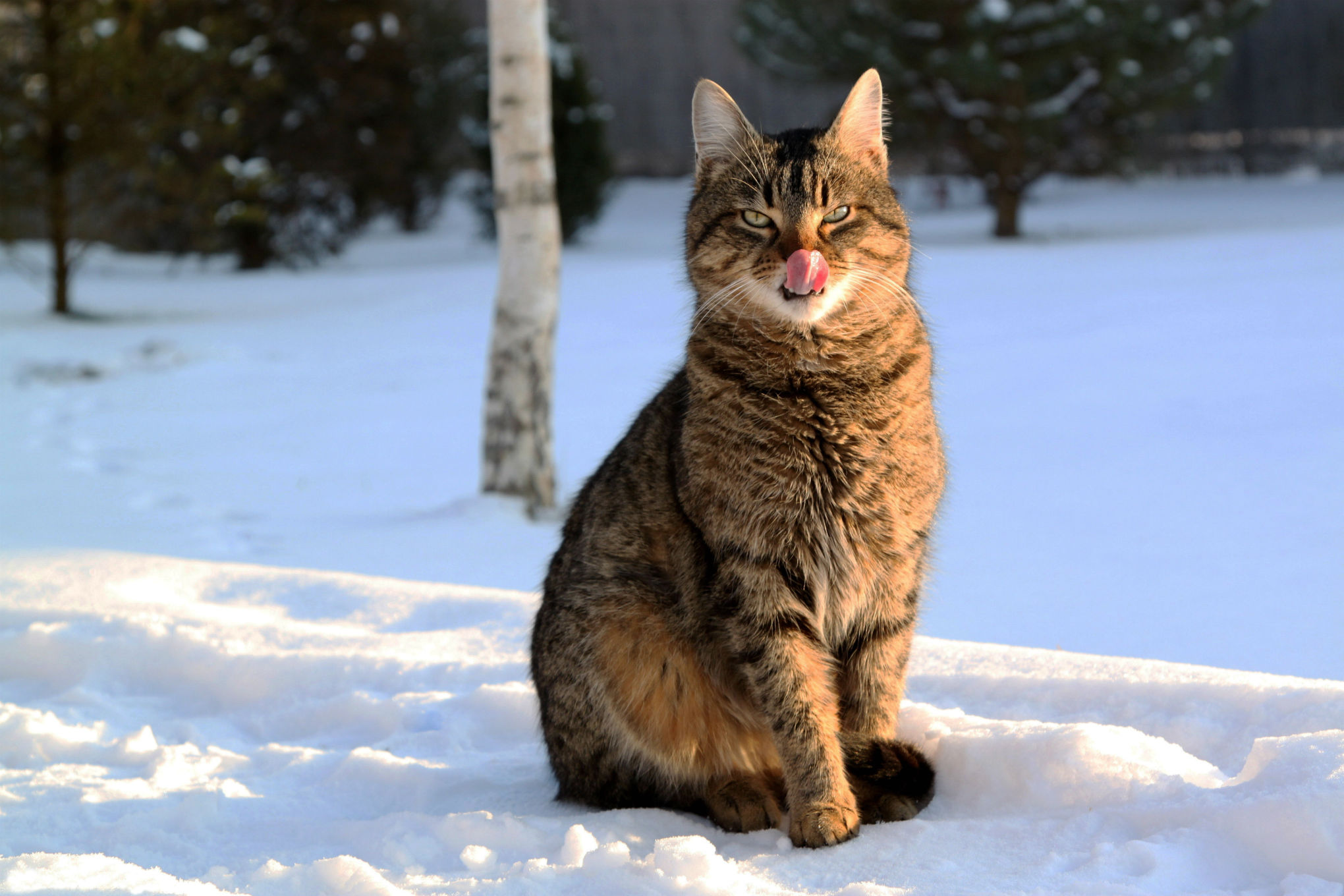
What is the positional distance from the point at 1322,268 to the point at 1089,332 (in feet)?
6.93

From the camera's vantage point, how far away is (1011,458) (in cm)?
612

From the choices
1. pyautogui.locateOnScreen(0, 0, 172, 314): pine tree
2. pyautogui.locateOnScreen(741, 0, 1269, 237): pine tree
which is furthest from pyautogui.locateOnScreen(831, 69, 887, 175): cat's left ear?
pyautogui.locateOnScreen(0, 0, 172, 314): pine tree

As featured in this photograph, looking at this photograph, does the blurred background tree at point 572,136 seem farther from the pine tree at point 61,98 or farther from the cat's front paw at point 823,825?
the cat's front paw at point 823,825

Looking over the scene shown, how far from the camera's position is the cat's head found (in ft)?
7.59

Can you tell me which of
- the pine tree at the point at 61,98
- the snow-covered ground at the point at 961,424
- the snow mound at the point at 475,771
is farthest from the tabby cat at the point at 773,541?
the pine tree at the point at 61,98

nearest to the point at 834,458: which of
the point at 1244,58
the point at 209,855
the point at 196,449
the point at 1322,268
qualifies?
the point at 209,855

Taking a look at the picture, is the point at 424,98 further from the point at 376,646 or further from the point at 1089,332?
the point at 376,646

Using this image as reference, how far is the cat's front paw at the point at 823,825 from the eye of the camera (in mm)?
2162

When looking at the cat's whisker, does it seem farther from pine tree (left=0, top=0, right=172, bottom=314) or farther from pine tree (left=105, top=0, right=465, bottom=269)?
pine tree (left=105, top=0, right=465, bottom=269)

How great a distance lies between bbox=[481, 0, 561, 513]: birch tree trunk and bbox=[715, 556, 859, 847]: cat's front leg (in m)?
3.33

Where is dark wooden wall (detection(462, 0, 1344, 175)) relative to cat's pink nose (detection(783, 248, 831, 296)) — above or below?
above

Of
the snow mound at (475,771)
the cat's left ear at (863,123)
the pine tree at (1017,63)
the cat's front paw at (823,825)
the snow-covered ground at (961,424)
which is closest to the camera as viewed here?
the snow mound at (475,771)

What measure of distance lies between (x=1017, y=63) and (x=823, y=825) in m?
12.1

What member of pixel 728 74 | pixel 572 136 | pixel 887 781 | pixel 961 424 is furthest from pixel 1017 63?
pixel 887 781
